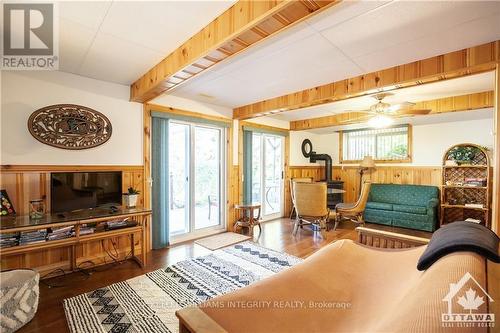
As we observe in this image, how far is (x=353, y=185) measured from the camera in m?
6.31

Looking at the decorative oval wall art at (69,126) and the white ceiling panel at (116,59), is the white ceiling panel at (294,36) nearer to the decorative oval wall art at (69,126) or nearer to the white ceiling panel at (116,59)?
the white ceiling panel at (116,59)

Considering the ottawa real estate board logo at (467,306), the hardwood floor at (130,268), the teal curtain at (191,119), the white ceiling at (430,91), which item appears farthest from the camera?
the teal curtain at (191,119)

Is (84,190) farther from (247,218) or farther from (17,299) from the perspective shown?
(247,218)

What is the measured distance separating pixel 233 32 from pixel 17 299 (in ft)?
8.35

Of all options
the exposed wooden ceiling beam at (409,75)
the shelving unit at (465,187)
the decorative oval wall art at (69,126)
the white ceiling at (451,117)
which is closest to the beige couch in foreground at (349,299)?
the exposed wooden ceiling beam at (409,75)

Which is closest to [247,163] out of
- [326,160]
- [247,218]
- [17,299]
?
[247,218]

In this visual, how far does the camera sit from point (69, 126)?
8.95ft

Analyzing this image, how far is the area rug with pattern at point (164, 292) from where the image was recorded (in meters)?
1.86

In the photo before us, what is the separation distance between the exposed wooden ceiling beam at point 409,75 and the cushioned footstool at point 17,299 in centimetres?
351

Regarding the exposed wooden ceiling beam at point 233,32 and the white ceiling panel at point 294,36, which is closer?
the exposed wooden ceiling beam at point 233,32

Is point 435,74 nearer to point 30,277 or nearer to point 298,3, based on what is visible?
point 298,3

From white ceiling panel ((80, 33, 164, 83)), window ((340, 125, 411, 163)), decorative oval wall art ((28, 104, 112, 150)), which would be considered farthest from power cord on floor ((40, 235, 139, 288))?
window ((340, 125, 411, 163))

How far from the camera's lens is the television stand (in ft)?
6.88

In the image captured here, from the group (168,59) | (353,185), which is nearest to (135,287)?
(168,59)
